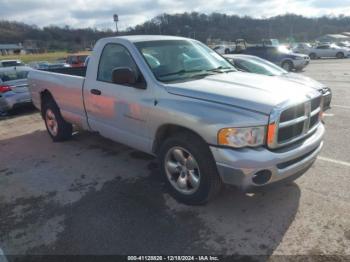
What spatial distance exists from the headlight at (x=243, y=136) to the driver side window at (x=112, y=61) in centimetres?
168

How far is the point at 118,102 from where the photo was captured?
4258 millimetres

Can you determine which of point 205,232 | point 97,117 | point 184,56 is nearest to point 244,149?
point 205,232

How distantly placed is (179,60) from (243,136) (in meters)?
1.71

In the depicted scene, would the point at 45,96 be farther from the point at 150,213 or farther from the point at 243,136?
the point at 243,136

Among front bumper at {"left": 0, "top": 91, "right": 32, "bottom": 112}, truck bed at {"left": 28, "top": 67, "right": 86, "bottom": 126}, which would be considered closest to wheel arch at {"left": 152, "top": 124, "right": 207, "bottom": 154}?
truck bed at {"left": 28, "top": 67, "right": 86, "bottom": 126}

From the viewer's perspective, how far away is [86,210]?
373cm

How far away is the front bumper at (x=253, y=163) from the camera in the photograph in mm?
2963

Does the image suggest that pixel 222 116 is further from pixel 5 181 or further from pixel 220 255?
pixel 5 181

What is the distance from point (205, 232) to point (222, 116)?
46.6 inches

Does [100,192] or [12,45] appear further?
[12,45]

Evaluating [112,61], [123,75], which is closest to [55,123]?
[112,61]

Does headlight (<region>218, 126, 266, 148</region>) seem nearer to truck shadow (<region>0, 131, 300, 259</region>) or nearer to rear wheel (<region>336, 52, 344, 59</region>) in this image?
truck shadow (<region>0, 131, 300, 259</region>)

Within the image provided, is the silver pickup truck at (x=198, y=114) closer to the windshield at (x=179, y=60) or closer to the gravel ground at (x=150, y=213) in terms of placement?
the windshield at (x=179, y=60)

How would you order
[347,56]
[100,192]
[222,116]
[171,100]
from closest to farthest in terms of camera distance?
1. [222,116]
2. [171,100]
3. [100,192]
4. [347,56]
